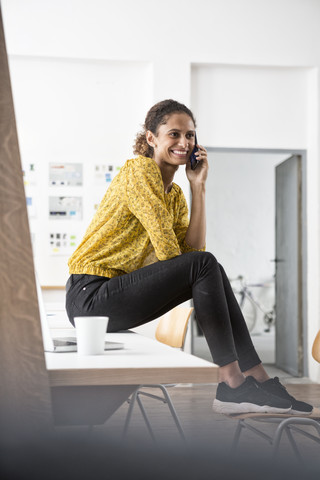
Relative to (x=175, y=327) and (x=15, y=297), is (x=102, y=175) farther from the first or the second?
(x=15, y=297)

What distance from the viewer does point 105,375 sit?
2.93 ft

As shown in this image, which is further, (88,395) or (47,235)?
(47,235)

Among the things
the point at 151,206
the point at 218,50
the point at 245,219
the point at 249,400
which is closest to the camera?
the point at 249,400

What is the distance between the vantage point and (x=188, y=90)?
15.5 ft

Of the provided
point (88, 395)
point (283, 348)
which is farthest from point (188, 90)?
point (88, 395)

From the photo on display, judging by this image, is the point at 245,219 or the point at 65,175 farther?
the point at 245,219

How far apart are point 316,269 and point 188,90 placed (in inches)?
73.3

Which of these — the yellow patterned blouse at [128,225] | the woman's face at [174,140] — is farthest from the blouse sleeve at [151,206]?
the woman's face at [174,140]

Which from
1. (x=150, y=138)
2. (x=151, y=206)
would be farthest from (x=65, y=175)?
(x=151, y=206)

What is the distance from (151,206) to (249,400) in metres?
0.59

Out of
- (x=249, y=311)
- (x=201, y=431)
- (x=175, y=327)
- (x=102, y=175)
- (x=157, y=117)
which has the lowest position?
(x=249, y=311)

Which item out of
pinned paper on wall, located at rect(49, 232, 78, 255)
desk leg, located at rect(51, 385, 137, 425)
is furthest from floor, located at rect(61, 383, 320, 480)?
pinned paper on wall, located at rect(49, 232, 78, 255)

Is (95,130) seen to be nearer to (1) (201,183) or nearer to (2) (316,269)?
(2) (316,269)

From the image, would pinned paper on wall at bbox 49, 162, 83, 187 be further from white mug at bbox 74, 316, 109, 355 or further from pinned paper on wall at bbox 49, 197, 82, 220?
white mug at bbox 74, 316, 109, 355
